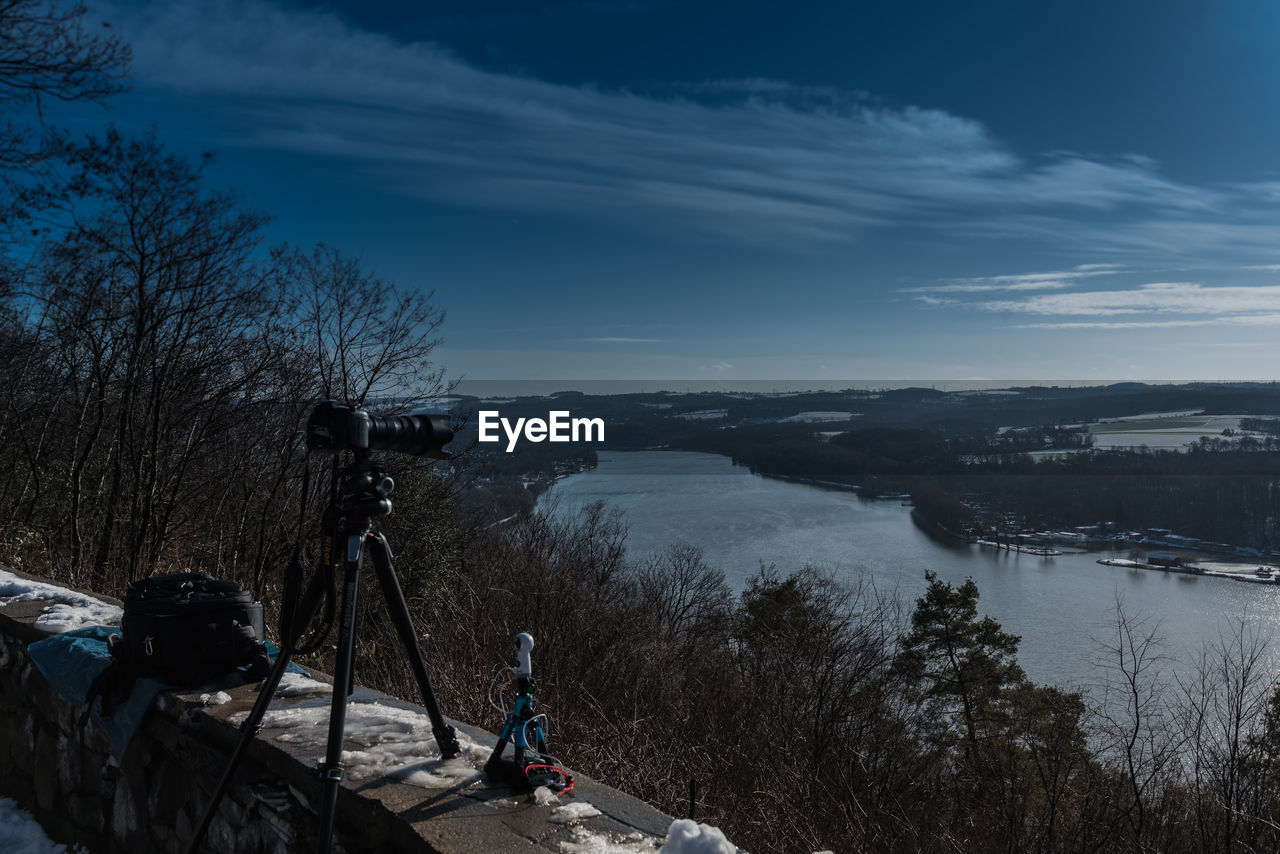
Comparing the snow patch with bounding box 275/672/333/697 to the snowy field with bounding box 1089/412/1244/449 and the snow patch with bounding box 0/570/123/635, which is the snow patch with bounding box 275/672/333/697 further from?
the snowy field with bounding box 1089/412/1244/449

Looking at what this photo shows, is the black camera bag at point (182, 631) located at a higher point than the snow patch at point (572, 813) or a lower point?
higher

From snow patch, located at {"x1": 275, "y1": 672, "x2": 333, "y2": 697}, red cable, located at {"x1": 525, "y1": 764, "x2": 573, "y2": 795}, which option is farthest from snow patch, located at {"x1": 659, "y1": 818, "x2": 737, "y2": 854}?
snow patch, located at {"x1": 275, "y1": 672, "x2": 333, "y2": 697}

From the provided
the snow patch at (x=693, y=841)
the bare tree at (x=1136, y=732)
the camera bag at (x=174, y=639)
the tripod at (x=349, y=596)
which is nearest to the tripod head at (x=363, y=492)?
the tripod at (x=349, y=596)

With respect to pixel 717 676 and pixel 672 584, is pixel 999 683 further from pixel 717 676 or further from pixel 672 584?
pixel 672 584

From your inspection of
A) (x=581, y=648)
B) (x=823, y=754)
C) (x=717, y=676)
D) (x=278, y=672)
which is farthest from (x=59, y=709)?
(x=717, y=676)

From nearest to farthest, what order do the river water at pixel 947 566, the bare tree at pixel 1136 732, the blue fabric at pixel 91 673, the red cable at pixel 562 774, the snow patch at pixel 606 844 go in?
the snow patch at pixel 606 844 → the red cable at pixel 562 774 → the blue fabric at pixel 91 673 → the bare tree at pixel 1136 732 → the river water at pixel 947 566

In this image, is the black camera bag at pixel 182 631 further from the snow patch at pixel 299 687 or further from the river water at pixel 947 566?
the river water at pixel 947 566
